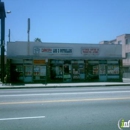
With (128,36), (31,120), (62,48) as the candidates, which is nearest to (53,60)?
(62,48)

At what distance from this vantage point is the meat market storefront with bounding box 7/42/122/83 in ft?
80.8

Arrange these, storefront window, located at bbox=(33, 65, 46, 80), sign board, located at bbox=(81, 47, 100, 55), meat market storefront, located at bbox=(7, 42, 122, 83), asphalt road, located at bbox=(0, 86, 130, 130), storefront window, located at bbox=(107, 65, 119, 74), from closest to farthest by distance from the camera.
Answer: asphalt road, located at bbox=(0, 86, 130, 130) < meat market storefront, located at bbox=(7, 42, 122, 83) < storefront window, located at bbox=(33, 65, 46, 80) < sign board, located at bbox=(81, 47, 100, 55) < storefront window, located at bbox=(107, 65, 119, 74)

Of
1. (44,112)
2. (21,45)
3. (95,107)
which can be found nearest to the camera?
(44,112)

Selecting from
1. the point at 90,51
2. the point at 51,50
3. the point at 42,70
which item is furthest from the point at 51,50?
the point at 90,51

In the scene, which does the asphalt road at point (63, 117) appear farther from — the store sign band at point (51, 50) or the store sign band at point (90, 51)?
the store sign band at point (90, 51)

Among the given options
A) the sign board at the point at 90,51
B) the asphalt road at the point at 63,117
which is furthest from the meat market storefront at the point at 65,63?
the asphalt road at the point at 63,117

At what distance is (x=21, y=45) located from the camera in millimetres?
24516

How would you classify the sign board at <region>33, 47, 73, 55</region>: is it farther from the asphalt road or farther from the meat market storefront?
the asphalt road

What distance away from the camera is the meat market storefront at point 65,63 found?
80.8ft

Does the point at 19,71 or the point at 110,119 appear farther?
the point at 19,71

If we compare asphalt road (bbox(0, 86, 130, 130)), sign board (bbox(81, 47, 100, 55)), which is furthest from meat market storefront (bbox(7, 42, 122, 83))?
asphalt road (bbox(0, 86, 130, 130))

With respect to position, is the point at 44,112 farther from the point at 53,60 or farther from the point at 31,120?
the point at 53,60

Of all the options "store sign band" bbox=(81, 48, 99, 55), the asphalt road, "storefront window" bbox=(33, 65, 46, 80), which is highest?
"store sign band" bbox=(81, 48, 99, 55)

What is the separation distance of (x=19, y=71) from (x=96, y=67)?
957 centimetres
